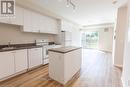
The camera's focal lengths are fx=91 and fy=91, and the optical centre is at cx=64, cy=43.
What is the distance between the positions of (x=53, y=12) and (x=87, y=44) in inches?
251

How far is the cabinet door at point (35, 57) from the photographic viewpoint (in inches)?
135

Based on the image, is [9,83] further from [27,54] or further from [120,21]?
[120,21]

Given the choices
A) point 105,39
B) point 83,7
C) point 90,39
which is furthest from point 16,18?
point 90,39

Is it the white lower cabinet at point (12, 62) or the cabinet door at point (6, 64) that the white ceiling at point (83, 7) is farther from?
the cabinet door at point (6, 64)

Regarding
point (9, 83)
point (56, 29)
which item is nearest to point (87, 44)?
point (56, 29)

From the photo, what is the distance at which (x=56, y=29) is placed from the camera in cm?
543

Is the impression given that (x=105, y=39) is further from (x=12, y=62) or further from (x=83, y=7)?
(x=12, y=62)

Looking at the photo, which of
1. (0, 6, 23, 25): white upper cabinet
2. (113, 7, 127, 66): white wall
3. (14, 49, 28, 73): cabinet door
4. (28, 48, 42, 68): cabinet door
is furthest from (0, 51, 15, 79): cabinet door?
(113, 7, 127, 66): white wall

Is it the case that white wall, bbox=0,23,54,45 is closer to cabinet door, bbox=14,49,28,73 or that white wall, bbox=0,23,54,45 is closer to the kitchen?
the kitchen

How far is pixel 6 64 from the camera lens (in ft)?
8.63

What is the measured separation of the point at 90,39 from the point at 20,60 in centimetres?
804

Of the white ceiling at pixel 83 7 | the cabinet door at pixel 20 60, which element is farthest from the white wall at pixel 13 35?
the white ceiling at pixel 83 7

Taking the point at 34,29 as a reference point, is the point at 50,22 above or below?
above

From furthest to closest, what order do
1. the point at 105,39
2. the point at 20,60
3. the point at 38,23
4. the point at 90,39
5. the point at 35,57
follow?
the point at 90,39 < the point at 105,39 < the point at 38,23 < the point at 35,57 < the point at 20,60
